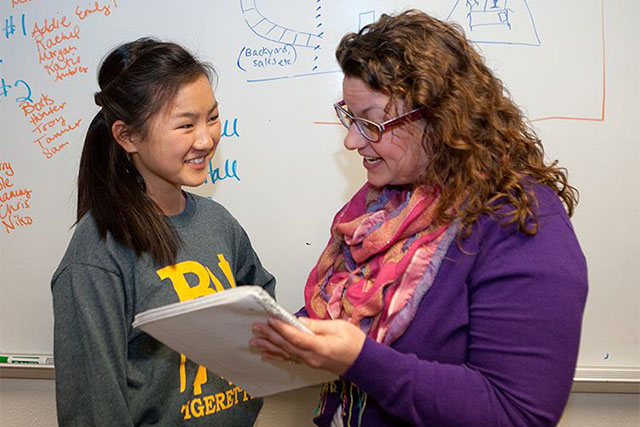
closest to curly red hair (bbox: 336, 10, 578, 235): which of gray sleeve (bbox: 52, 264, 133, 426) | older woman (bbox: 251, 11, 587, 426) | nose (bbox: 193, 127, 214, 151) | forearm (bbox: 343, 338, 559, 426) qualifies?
older woman (bbox: 251, 11, 587, 426)

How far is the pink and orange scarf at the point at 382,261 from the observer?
3.01 feet

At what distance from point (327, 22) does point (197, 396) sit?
99 centimetres

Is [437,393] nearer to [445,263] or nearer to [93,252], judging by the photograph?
[445,263]

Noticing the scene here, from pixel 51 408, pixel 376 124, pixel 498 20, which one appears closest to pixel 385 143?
pixel 376 124

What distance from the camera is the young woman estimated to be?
988 mm

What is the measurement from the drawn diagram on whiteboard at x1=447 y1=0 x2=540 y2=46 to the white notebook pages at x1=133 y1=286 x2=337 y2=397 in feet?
3.26

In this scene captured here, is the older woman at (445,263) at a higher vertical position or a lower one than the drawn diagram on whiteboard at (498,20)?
lower

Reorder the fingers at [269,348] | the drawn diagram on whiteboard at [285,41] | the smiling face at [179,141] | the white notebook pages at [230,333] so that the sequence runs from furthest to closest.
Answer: the drawn diagram on whiteboard at [285,41], the smiling face at [179,141], the fingers at [269,348], the white notebook pages at [230,333]

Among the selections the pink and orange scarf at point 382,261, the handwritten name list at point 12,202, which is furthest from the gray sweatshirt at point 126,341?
the handwritten name list at point 12,202

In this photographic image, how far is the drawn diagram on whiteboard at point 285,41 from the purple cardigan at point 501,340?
0.79 metres

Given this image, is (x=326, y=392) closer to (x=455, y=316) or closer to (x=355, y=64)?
(x=455, y=316)

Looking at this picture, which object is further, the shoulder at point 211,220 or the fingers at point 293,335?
the shoulder at point 211,220

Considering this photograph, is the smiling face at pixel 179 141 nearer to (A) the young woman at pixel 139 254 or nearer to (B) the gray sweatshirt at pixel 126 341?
(A) the young woman at pixel 139 254

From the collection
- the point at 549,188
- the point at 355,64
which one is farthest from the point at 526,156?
the point at 355,64
